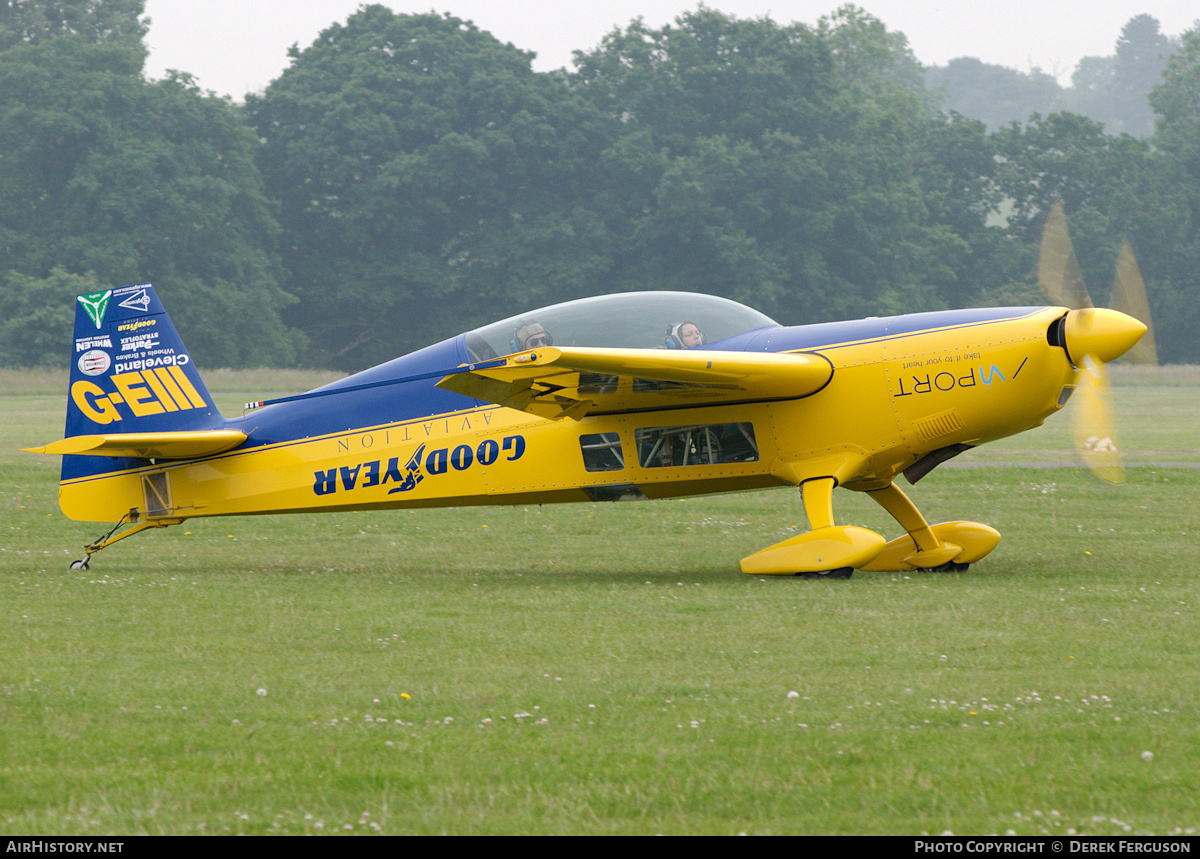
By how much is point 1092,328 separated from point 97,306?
918 centimetres

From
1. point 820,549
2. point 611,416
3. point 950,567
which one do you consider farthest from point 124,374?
point 950,567

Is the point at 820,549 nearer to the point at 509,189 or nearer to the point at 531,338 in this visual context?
the point at 531,338

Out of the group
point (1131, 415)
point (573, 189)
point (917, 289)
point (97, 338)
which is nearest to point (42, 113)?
point (573, 189)

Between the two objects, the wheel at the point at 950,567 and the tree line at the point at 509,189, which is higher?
the tree line at the point at 509,189

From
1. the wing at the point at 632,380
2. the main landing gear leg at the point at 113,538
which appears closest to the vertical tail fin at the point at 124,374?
the main landing gear leg at the point at 113,538

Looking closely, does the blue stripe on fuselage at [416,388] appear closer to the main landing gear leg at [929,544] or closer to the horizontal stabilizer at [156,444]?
the horizontal stabilizer at [156,444]

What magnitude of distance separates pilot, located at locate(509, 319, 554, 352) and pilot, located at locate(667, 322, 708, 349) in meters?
1.08

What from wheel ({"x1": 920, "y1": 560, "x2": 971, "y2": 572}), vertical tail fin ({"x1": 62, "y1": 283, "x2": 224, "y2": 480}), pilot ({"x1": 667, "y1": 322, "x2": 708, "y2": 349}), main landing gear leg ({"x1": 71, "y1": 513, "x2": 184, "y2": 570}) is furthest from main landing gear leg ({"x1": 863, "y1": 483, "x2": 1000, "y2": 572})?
main landing gear leg ({"x1": 71, "y1": 513, "x2": 184, "y2": 570})

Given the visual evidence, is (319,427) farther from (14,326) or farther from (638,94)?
(638,94)

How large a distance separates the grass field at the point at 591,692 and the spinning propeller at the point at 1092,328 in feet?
4.59

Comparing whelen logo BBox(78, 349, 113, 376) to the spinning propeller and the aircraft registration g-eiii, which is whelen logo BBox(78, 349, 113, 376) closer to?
the aircraft registration g-eiii

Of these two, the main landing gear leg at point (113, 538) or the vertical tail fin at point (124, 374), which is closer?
the main landing gear leg at point (113, 538)

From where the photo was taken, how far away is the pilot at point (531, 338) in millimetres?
11398

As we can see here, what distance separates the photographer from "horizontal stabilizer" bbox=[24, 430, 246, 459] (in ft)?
36.6
